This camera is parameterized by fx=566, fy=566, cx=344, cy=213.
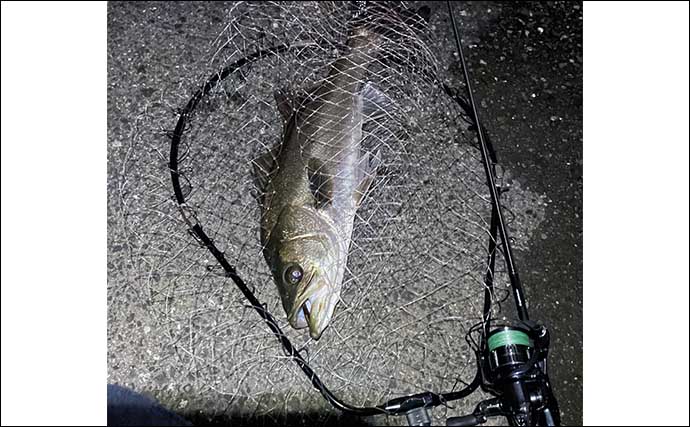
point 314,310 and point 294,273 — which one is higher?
point 294,273

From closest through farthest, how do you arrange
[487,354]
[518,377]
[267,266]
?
[518,377] < [487,354] < [267,266]

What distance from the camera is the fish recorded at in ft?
6.80

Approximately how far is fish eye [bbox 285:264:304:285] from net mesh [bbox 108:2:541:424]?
0.29 m

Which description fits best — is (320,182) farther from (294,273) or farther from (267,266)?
(267,266)

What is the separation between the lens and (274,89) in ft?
7.86

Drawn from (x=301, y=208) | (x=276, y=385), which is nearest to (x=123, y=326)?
(x=276, y=385)

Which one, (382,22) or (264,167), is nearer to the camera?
(264,167)

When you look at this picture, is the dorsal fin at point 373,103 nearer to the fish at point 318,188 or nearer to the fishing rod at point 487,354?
the fish at point 318,188

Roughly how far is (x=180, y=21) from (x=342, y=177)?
113cm

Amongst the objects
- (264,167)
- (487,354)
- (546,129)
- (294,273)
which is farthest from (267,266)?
(546,129)

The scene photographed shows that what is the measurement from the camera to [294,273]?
2.05m

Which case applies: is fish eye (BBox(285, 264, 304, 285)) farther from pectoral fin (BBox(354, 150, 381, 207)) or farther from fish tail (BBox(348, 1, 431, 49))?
fish tail (BBox(348, 1, 431, 49))

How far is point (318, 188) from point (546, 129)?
1.13 m

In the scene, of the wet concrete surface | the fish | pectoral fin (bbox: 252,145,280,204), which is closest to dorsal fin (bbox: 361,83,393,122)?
the fish
